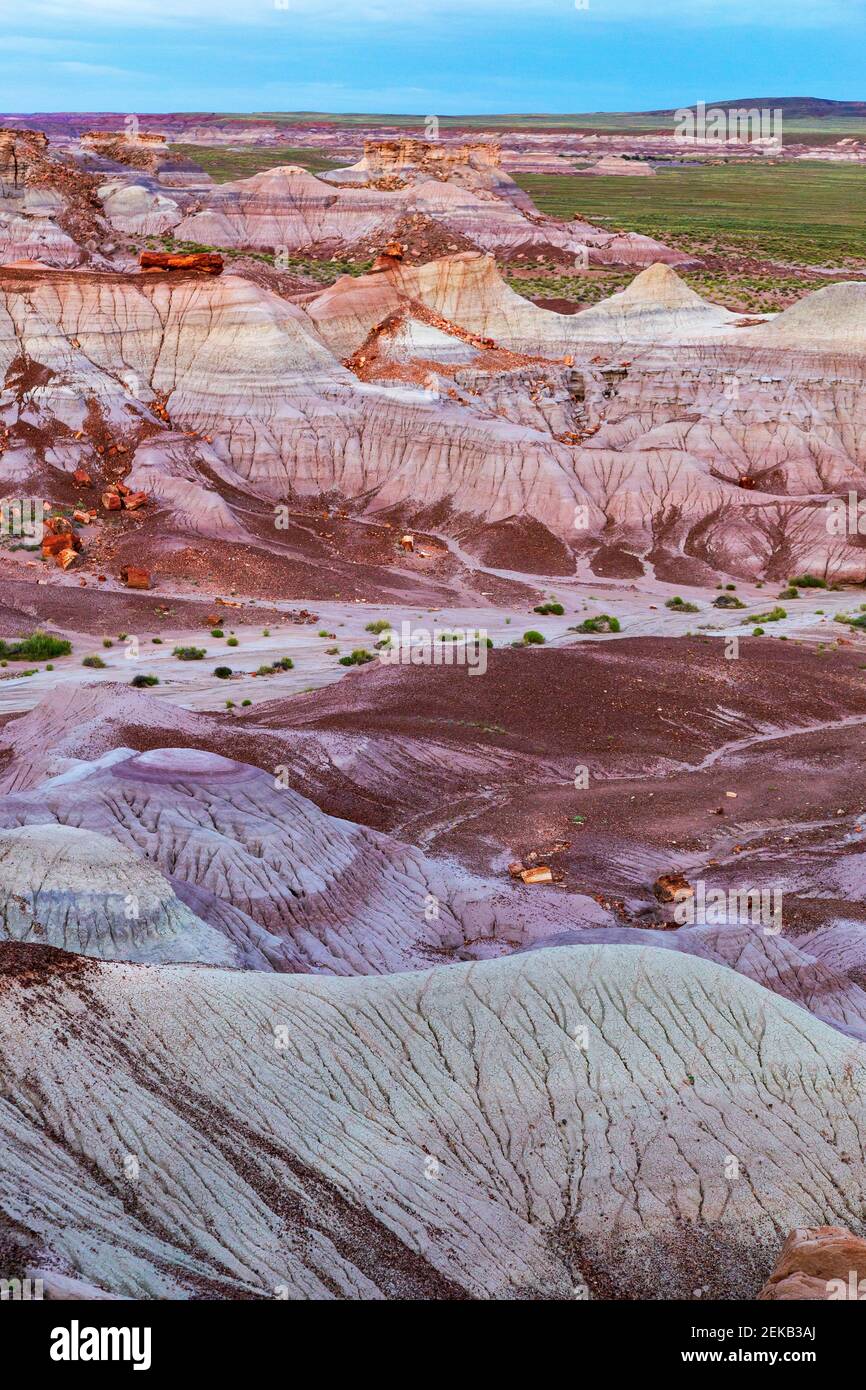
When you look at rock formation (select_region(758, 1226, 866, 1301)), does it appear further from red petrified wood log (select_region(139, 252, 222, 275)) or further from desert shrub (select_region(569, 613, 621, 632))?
red petrified wood log (select_region(139, 252, 222, 275))

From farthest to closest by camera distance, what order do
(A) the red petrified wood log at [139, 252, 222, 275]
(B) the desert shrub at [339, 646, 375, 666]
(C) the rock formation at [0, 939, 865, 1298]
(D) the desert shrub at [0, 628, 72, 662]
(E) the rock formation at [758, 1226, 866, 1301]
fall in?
(A) the red petrified wood log at [139, 252, 222, 275], (D) the desert shrub at [0, 628, 72, 662], (B) the desert shrub at [339, 646, 375, 666], (C) the rock formation at [0, 939, 865, 1298], (E) the rock formation at [758, 1226, 866, 1301]

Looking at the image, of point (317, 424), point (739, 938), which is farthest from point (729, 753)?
point (317, 424)

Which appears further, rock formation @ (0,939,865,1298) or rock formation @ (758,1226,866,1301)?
rock formation @ (0,939,865,1298)

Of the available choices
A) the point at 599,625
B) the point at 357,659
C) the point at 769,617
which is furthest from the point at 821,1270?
the point at 769,617

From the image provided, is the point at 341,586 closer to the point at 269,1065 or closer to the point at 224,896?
the point at 224,896

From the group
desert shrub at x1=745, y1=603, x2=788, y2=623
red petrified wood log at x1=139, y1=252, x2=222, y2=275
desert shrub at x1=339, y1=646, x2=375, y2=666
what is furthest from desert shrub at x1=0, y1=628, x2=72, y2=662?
red petrified wood log at x1=139, y1=252, x2=222, y2=275

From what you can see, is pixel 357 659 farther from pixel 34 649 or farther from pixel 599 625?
pixel 34 649

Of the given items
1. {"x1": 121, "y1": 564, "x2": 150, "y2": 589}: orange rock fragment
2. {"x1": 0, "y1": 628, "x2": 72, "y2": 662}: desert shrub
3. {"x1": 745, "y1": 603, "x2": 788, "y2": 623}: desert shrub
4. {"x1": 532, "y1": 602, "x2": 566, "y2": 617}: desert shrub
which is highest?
{"x1": 121, "y1": 564, "x2": 150, "y2": 589}: orange rock fragment

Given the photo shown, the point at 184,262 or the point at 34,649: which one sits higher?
the point at 184,262

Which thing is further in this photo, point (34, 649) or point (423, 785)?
point (34, 649)
